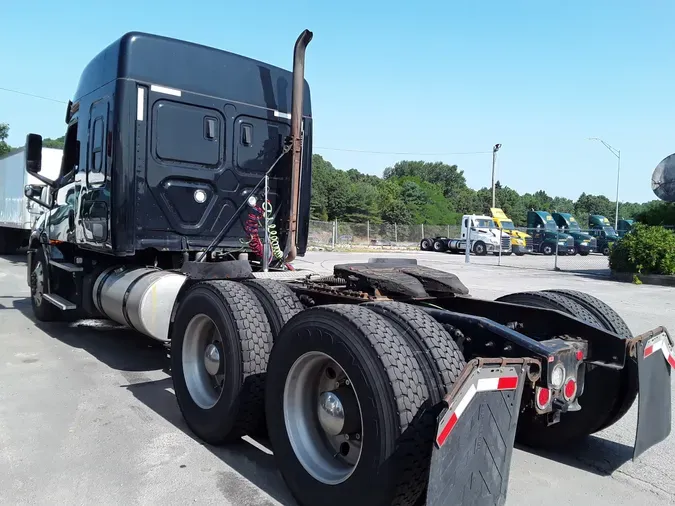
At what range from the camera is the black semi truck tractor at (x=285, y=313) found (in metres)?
2.54

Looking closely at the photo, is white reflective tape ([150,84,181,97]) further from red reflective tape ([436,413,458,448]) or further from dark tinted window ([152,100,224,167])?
red reflective tape ([436,413,458,448])

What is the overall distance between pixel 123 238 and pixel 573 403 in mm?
4458

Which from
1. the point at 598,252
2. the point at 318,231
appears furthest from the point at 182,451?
the point at 598,252

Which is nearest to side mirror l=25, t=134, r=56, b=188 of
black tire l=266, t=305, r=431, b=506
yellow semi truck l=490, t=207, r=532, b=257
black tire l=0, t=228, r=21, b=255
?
black tire l=266, t=305, r=431, b=506

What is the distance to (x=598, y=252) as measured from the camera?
134 feet

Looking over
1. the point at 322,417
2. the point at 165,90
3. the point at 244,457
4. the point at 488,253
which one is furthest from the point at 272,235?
the point at 488,253

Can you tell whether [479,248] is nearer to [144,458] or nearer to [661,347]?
[661,347]

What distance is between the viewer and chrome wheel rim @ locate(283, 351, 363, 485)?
294 cm

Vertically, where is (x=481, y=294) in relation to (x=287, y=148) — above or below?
below

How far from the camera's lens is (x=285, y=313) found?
153 inches

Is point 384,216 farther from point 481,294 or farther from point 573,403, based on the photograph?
point 573,403

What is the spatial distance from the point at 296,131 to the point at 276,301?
8.98 feet

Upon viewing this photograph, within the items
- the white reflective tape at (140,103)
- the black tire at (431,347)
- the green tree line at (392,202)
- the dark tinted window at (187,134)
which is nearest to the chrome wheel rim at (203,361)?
the black tire at (431,347)

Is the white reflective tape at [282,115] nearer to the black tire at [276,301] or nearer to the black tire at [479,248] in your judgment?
the black tire at [276,301]
